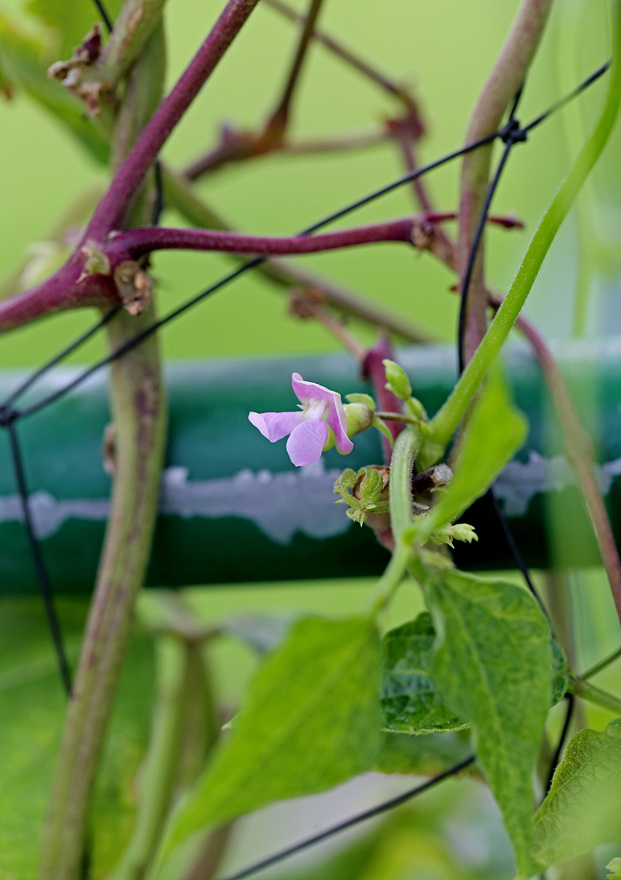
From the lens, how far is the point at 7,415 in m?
0.30

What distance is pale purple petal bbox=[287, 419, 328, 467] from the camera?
0.54ft

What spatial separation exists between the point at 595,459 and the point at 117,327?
18 cm

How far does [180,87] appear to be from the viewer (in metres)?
0.23

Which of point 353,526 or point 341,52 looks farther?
point 341,52

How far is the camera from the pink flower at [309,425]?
0.17 meters

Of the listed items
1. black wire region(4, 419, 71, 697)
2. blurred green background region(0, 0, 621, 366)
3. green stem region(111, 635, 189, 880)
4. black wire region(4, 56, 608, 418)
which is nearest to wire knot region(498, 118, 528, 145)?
black wire region(4, 56, 608, 418)

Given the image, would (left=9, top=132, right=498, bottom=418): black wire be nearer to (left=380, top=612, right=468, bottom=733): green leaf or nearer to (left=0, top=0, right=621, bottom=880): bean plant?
(left=0, top=0, right=621, bottom=880): bean plant

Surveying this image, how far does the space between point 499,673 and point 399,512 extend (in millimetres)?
33

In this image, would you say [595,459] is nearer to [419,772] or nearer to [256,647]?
[419,772]

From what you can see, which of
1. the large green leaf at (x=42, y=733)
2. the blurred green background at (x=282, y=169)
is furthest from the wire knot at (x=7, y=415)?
the blurred green background at (x=282, y=169)

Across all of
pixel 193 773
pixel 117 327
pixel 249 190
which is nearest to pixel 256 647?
pixel 193 773

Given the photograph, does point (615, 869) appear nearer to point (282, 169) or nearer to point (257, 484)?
point (257, 484)

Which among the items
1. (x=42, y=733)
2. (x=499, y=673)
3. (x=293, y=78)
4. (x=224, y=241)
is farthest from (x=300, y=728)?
(x=293, y=78)

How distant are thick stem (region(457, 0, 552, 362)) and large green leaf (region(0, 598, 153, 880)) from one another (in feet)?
0.79
